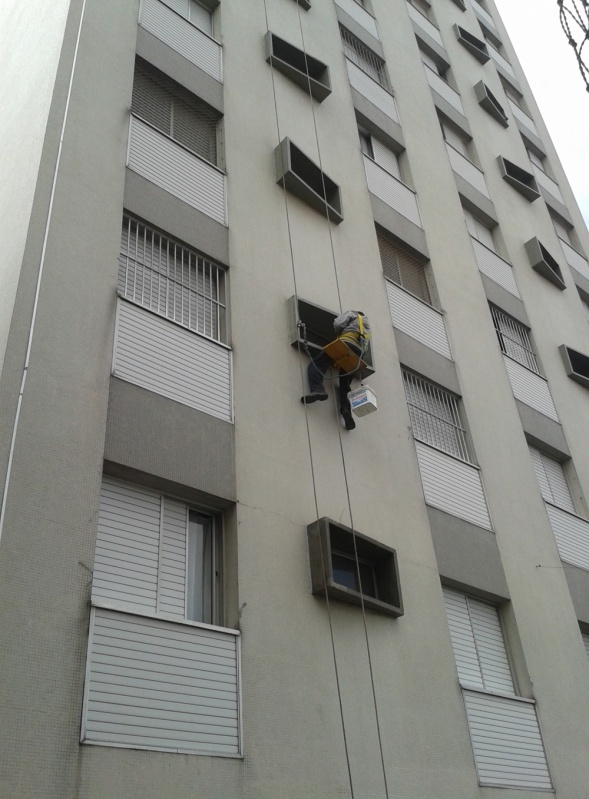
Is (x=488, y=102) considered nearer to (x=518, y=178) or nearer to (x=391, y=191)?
(x=518, y=178)

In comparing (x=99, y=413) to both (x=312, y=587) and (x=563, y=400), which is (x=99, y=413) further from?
(x=563, y=400)

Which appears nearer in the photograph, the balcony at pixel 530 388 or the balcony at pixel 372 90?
the balcony at pixel 530 388

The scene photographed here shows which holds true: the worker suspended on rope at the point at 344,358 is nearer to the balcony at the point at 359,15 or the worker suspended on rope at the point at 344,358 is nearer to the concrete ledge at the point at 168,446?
the concrete ledge at the point at 168,446

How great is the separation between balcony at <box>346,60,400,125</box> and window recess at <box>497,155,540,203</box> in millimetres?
4581

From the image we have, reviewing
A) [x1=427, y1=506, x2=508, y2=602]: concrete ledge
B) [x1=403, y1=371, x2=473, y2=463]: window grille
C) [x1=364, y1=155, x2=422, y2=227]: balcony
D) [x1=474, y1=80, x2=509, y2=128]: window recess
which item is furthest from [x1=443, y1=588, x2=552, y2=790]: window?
[x1=474, y1=80, x2=509, y2=128]: window recess

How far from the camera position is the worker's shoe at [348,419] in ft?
32.1

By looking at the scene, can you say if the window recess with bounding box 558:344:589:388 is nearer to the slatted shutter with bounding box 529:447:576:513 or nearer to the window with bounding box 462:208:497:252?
the slatted shutter with bounding box 529:447:576:513

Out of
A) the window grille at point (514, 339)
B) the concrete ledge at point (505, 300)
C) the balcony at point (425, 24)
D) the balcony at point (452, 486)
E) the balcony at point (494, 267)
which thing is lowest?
the balcony at point (452, 486)

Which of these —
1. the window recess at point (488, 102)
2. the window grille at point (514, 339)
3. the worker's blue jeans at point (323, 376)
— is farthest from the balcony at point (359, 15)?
the worker's blue jeans at point (323, 376)

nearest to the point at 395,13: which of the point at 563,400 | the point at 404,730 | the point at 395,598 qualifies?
the point at 563,400

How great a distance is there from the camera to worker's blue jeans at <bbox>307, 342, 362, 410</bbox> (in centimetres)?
962

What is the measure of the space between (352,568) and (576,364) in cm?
985

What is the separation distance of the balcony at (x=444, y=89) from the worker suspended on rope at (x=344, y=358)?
12.6 meters

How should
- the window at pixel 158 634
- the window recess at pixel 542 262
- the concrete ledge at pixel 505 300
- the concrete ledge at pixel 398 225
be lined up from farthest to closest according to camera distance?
the window recess at pixel 542 262
the concrete ledge at pixel 505 300
the concrete ledge at pixel 398 225
the window at pixel 158 634
